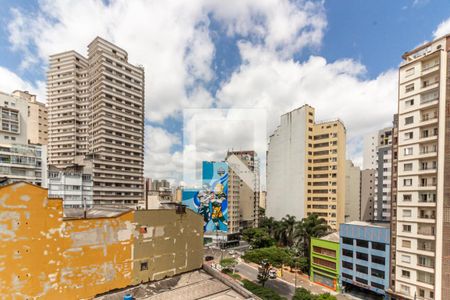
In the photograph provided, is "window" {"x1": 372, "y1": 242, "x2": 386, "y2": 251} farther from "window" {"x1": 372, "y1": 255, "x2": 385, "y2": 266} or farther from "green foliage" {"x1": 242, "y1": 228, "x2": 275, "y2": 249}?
"green foliage" {"x1": 242, "y1": 228, "x2": 275, "y2": 249}

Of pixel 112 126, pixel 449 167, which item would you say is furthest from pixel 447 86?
pixel 112 126

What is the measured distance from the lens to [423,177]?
2258 cm

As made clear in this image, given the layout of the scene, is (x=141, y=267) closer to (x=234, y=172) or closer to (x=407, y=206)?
(x=407, y=206)

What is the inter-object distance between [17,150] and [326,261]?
48.5m

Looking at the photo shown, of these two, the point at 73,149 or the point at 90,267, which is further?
the point at 73,149

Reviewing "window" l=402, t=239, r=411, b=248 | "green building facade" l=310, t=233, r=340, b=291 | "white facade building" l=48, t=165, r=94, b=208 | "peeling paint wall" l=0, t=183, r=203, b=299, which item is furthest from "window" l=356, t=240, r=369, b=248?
"white facade building" l=48, t=165, r=94, b=208

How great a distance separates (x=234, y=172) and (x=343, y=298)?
38079 millimetres

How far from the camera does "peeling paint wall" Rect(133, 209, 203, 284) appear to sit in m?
16.6

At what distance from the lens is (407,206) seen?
76.3 ft

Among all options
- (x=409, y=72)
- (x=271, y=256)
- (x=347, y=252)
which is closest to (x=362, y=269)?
(x=347, y=252)

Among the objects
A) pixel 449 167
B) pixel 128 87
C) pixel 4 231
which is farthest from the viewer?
pixel 128 87

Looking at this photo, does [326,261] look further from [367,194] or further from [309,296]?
[367,194]

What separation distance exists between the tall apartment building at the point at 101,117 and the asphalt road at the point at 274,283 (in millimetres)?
25076

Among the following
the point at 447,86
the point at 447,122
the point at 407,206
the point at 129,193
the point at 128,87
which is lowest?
the point at 129,193
